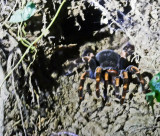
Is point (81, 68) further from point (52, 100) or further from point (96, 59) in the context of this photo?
A: point (52, 100)

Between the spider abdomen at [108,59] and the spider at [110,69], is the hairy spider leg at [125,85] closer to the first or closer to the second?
the spider at [110,69]

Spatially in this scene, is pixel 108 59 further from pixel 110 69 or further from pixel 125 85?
pixel 125 85

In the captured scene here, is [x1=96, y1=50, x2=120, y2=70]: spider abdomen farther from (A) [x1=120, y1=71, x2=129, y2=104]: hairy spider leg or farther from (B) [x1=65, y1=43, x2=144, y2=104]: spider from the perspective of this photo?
(A) [x1=120, y1=71, x2=129, y2=104]: hairy spider leg

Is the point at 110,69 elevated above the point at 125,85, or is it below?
above

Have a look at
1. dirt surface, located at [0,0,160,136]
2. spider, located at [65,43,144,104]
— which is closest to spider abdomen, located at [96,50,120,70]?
spider, located at [65,43,144,104]

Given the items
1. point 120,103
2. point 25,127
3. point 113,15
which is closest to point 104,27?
point 113,15

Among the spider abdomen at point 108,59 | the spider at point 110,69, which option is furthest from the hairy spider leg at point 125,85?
the spider abdomen at point 108,59

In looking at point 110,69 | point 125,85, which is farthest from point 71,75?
point 125,85
